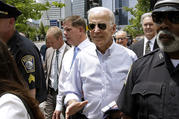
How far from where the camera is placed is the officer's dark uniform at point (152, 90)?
1768mm

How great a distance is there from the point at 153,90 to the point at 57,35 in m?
3.69

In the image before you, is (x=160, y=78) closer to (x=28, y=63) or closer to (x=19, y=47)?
(x=28, y=63)

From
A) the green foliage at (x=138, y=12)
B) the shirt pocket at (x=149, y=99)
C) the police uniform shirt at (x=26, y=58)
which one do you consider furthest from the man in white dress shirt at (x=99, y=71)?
the green foliage at (x=138, y=12)

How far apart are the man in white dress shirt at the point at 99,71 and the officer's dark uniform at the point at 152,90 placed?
0.54 meters

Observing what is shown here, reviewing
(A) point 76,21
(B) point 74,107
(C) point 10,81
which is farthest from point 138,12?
(C) point 10,81

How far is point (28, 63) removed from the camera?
2.72 meters

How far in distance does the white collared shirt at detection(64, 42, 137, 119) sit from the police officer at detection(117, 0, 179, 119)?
557mm

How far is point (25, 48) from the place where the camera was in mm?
2723

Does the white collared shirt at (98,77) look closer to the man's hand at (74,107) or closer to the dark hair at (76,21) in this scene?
the man's hand at (74,107)

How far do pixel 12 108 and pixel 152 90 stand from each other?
1.10 metres

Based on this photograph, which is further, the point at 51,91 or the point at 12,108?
the point at 51,91

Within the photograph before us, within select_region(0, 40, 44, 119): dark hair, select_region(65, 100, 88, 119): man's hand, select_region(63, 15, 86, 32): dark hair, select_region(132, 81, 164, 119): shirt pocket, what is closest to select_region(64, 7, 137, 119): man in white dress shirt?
select_region(65, 100, 88, 119): man's hand

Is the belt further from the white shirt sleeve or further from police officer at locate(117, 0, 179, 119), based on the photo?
the white shirt sleeve

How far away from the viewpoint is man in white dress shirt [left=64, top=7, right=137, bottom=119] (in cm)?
261
